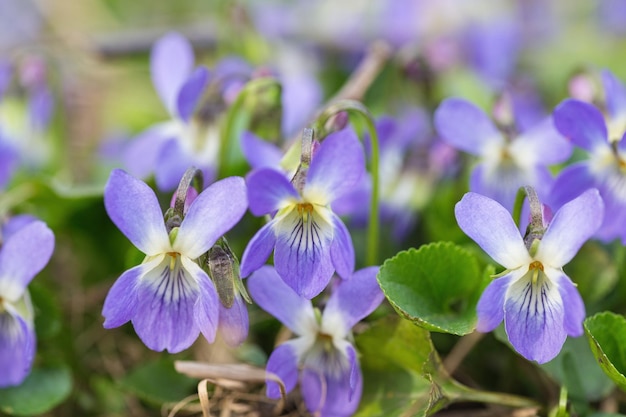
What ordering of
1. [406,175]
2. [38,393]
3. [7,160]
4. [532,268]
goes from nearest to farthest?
1. [532,268]
2. [38,393]
3. [406,175]
4. [7,160]

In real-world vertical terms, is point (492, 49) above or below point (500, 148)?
below

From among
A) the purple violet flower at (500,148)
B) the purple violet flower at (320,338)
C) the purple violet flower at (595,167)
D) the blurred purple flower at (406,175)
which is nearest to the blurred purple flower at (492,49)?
the blurred purple flower at (406,175)

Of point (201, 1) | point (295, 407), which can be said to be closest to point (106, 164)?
point (295, 407)

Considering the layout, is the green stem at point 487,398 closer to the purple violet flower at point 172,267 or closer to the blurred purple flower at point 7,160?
the purple violet flower at point 172,267

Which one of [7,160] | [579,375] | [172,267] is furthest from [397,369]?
[7,160]

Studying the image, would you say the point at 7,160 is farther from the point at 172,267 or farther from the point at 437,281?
the point at 437,281

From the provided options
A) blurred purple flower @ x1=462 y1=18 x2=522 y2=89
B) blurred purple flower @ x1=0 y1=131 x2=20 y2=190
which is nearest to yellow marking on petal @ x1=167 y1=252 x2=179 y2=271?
blurred purple flower @ x1=0 y1=131 x2=20 y2=190

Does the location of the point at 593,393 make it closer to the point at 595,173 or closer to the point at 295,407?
the point at 595,173
